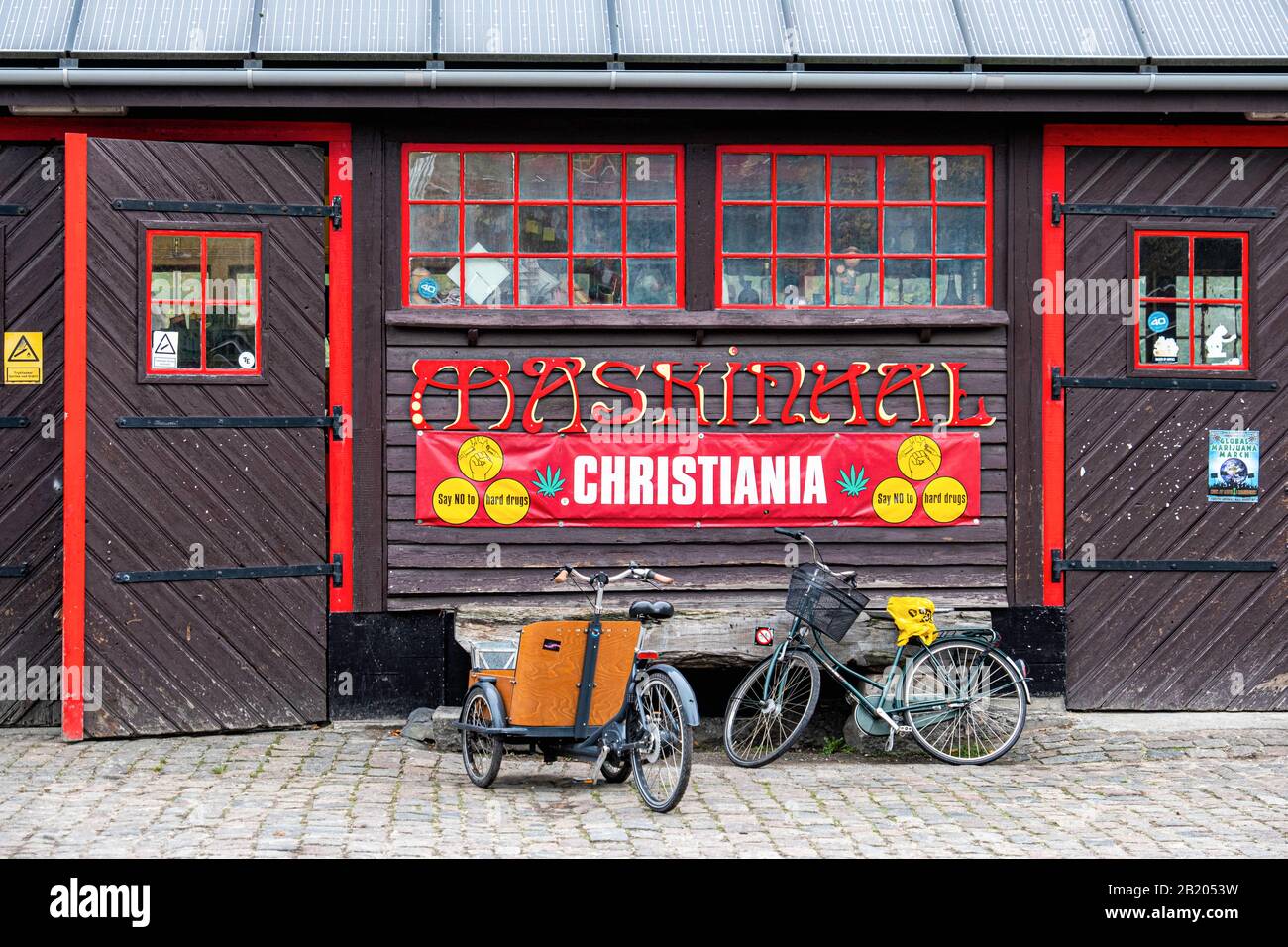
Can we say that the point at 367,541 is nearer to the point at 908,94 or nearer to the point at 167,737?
the point at 167,737

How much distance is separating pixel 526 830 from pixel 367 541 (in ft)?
9.93

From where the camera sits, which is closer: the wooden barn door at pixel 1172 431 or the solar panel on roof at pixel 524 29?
the solar panel on roof at pixel 524 29

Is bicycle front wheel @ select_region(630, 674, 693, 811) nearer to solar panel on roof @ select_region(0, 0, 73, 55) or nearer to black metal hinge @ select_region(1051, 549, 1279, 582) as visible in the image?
black metal hinge @ select_region(1051, 549, 1279, 582)

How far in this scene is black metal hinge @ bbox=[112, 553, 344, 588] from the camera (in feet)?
31.0

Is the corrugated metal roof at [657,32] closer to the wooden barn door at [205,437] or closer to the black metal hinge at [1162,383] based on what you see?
the wooden barn door at [205,437]

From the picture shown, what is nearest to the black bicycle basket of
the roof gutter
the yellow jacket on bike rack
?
the yellow jacket on bike rack

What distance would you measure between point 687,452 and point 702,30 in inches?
97.0

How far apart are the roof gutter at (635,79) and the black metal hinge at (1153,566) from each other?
2.76m

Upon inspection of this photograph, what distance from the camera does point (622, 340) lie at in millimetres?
9914

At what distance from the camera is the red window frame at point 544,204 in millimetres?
9914

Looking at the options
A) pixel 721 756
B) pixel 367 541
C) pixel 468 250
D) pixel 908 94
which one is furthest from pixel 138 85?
pixel 721 756

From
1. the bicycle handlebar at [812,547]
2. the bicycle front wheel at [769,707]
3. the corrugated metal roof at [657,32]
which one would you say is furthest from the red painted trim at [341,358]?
the bicycle handlebar at [812,547]

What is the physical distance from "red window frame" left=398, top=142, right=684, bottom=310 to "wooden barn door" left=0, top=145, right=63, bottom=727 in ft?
6.68

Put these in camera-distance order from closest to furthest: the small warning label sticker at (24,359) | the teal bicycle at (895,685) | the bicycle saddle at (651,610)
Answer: the bicycle saddle at (651,610), the teal bicycle at (895,685), the small warning label sticker at (24,359)
